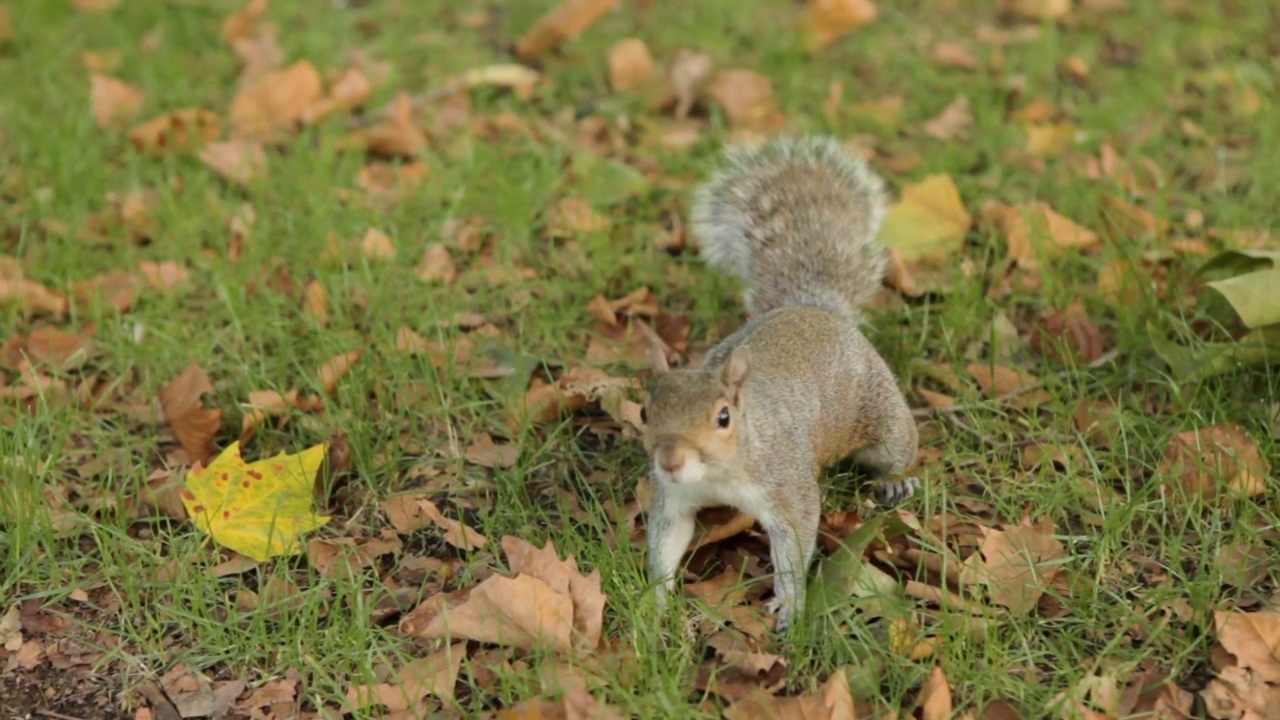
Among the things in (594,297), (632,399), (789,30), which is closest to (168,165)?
(594,297)

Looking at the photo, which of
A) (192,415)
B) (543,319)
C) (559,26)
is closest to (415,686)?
(192,415)

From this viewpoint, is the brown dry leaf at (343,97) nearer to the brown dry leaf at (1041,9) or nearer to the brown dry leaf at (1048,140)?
the brown dry leaf at (1048,140)

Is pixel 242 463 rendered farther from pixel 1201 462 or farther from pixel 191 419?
pixel 1201 462

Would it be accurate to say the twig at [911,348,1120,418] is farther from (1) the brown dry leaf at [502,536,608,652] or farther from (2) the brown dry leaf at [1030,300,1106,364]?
(1) the brown dry leaf at [502,536,608,652]

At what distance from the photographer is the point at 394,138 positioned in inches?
158

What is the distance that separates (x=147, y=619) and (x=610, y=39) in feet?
9.26

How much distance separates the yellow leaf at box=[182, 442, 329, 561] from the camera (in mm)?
2580

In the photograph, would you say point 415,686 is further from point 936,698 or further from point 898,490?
point 898,490

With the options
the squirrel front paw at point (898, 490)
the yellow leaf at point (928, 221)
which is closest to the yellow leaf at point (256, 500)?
the squirrel front paw at point (898, 490)

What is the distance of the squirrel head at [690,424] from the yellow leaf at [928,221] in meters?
1.30

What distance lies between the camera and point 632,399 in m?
2.96

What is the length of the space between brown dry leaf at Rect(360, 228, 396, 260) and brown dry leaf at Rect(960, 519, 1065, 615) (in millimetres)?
1649

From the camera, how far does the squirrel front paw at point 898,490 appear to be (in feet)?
8.77

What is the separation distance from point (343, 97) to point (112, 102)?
2.14 feet
